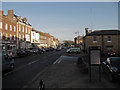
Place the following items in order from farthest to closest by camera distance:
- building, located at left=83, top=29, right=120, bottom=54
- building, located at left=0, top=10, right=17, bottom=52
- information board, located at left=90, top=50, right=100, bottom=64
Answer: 1. building, located at left=0, top=10, right=17, bottom=52
2. building, located at left=83, top=29, right=120, bottom=54
3. information board, located at left=90, top=50, right=100, bottom=64

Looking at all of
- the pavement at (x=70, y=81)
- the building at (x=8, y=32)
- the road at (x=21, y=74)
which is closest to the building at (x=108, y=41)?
the road at (x=21, y=74)

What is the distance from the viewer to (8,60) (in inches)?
404

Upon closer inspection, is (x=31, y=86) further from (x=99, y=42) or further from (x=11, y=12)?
(x=11, y=12)

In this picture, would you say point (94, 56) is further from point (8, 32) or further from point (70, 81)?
point (8, 32)

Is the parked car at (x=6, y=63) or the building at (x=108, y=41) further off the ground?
the building at (x=108, y=41)

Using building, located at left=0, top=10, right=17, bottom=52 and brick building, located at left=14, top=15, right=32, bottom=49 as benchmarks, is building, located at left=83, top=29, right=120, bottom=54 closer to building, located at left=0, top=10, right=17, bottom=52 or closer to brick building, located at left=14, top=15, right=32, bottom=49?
building, located at left=0, top=10, right=17, bottom=52

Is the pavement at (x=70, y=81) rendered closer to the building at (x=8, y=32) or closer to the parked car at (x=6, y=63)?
the parked car at (x=6, y=63)

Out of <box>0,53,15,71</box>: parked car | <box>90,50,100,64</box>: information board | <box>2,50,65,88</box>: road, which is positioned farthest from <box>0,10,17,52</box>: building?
<box>90,50,100,64</box>: information board

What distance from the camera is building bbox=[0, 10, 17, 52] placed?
33.1 metres

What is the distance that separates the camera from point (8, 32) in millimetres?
36094

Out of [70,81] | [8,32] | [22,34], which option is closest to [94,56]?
[70,81]

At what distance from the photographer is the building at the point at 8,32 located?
108 ft

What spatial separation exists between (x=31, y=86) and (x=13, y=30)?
36.3 metres

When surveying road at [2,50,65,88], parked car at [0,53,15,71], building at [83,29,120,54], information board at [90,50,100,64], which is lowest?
road at [2,50,65,88]
